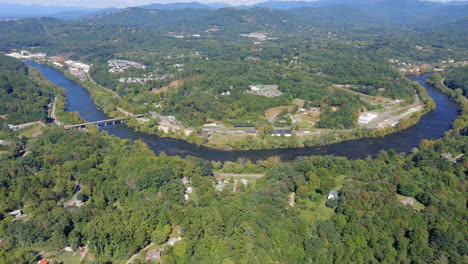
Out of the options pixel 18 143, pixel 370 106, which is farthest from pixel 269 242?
pixel 370 106

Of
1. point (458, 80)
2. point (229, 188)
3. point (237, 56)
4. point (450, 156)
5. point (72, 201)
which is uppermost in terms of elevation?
point (229, 188)

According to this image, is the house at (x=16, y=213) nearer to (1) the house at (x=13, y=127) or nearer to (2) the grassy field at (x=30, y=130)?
(2) the grassy field at (x=30, y=130)

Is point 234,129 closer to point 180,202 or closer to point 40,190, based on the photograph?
point 180,202

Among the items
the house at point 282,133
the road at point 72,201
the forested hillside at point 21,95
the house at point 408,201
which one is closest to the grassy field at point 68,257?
the road at point 72,201

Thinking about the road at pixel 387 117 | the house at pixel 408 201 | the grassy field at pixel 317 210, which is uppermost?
the house at pixel 408 201

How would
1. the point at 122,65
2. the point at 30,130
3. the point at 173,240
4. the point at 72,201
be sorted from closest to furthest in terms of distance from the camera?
the point at 173,240, the point at 72,201, the point at 30,130, the point at 122,65

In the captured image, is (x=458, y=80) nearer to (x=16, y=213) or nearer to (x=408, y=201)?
(x=408, y=201)

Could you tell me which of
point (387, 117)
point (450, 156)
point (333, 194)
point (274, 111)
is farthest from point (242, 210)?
point (387, 117)

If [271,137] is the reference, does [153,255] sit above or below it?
above
